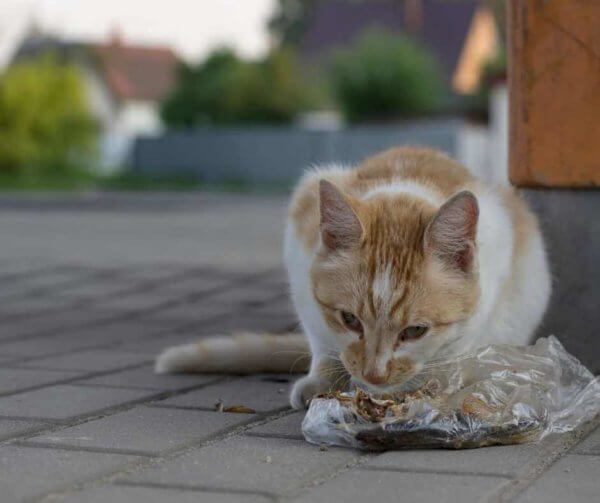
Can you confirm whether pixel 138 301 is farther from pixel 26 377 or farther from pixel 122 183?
pixel 122 183

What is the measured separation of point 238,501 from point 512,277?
1.75m

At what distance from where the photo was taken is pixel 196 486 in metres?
2.66

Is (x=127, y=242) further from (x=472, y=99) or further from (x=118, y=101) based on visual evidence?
(x=118, y=101)

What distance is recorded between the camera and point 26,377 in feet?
13.9

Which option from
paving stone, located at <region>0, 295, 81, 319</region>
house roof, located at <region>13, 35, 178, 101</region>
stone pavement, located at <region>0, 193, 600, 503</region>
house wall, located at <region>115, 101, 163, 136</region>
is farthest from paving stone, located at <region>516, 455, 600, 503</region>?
house wall, located at <region>115, 101, 163, 136</region>

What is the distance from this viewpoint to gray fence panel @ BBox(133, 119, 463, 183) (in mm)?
27666

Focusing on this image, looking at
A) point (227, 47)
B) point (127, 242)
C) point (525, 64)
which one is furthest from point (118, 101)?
point (525, 64)

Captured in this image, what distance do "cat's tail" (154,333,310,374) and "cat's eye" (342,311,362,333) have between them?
2.98 feet

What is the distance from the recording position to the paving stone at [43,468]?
8.52ft

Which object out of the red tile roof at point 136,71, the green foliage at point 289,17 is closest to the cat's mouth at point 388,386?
the red tile roof at point 136,71

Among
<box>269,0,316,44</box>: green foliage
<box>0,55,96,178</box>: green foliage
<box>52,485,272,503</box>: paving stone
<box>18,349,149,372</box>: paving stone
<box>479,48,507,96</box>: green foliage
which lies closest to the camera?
<box>52,485,272,503</box>: paving stone

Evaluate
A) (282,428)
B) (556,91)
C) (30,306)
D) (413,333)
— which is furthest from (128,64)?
(413,333)

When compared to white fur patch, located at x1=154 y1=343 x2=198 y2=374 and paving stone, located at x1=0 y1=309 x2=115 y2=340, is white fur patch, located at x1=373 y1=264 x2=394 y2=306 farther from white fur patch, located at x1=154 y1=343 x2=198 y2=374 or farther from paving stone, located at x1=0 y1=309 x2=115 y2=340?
paving stone, located at x1=0 y1=309 x2=115 y2=340

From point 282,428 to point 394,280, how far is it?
583 mm
